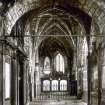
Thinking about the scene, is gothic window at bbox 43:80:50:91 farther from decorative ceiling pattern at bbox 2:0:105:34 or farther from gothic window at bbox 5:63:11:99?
decorative ceiling pattern at bbox 2:0:105:34

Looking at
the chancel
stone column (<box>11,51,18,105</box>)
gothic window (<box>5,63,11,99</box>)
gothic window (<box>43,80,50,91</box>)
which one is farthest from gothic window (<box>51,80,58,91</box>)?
gothic window (<box>5,63,11,99</box>)

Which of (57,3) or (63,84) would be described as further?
(63,84)

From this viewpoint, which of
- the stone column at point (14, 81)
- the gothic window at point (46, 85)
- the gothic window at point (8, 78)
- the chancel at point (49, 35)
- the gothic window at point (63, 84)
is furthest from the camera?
the gothic window at point (63, 84)

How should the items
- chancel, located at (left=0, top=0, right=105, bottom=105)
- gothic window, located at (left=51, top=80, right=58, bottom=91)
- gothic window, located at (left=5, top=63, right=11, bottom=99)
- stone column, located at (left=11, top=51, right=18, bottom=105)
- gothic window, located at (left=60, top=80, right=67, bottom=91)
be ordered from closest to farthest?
chancel, located at (left=0, top=0, right=105, bottom=105)
gothic window, located at (left=5, top=63, right=11, bottom=99)
stone column, located at (left=11, top=51, right=18, bottom=105)
gothic window, located at (left=51, top=80, right=58, bottom=91)
gothic window, located at (left=60, top=80, right=67, bottom=91)

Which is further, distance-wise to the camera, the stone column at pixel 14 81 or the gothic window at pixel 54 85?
the gothic window at pixel 54 85

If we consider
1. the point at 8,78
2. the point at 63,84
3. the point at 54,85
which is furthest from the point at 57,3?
the point at 63,84

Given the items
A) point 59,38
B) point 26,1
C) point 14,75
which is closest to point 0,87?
point 14,75

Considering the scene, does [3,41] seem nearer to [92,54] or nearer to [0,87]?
[0,87]

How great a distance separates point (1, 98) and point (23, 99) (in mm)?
8898

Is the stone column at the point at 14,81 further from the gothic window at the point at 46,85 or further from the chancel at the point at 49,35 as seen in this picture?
the gothic window at the point at 46,85

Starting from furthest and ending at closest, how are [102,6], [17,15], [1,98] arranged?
[17,15] < [102,6] < [1,98]

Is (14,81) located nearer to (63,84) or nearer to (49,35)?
(49,35)

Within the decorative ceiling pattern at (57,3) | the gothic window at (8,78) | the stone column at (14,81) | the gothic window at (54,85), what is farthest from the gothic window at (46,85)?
the decorative ceiling pattern at (57,3)

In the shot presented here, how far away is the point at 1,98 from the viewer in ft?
55.6
